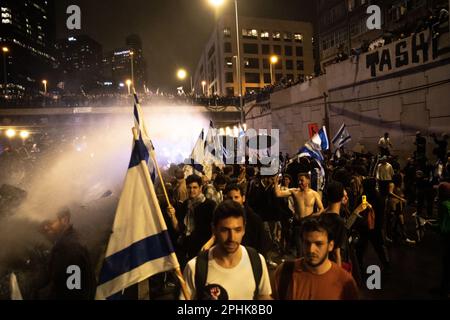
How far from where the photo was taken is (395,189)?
26.5 ft

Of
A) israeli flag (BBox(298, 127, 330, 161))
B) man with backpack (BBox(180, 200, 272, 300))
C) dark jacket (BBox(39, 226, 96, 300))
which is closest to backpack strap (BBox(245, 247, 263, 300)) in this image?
man with backpack (BBox(180, 200, 272, 300))

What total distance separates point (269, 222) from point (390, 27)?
35957 millimetres

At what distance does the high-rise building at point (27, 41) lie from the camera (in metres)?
128

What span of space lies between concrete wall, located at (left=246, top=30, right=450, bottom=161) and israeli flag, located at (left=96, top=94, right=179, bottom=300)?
13.7 meters

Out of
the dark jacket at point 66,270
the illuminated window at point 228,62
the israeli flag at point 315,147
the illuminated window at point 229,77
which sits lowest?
the dark jacket at point 66,270

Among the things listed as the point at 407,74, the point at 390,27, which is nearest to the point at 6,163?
the point at 407,74

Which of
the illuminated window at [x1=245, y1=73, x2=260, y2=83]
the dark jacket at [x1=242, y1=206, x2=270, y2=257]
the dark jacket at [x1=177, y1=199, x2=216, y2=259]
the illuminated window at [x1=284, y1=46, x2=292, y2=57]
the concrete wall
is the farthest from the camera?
the illuminated window at [x1=284, y1=46, x2=292, y2=57]

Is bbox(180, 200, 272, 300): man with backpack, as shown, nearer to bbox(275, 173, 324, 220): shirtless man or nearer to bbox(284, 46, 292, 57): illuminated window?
bbox(275, 173, 324, 220): shirtless man

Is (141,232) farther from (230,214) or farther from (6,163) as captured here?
(6,163)

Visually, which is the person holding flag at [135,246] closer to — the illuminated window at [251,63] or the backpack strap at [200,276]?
the backpack strap at [200,276]

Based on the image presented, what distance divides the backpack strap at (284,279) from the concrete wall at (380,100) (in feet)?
43.7

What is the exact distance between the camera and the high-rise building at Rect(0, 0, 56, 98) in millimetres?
128250

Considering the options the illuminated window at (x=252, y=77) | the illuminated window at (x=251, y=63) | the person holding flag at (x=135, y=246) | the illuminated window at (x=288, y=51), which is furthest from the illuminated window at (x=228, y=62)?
the person holding flag at (x=135, y=246)

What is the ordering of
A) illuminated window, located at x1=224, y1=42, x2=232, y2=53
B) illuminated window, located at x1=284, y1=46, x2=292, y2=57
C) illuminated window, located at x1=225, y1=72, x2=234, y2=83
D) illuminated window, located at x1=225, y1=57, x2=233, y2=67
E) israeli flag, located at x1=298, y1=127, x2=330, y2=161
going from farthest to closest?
illuminated window, located at x1=284, y1=46, x2=292, y2=57, illuminated window, located at x1=225, y1=72, x2=234, y2=83, illuminated window, located at x1=225, y1=57, x2=233, y2=67, illuminated window, located at x1=224, y1=42, x2=232, y2=53, israeli flag, located at x1=298, y1=127, x2=330, y2=161
